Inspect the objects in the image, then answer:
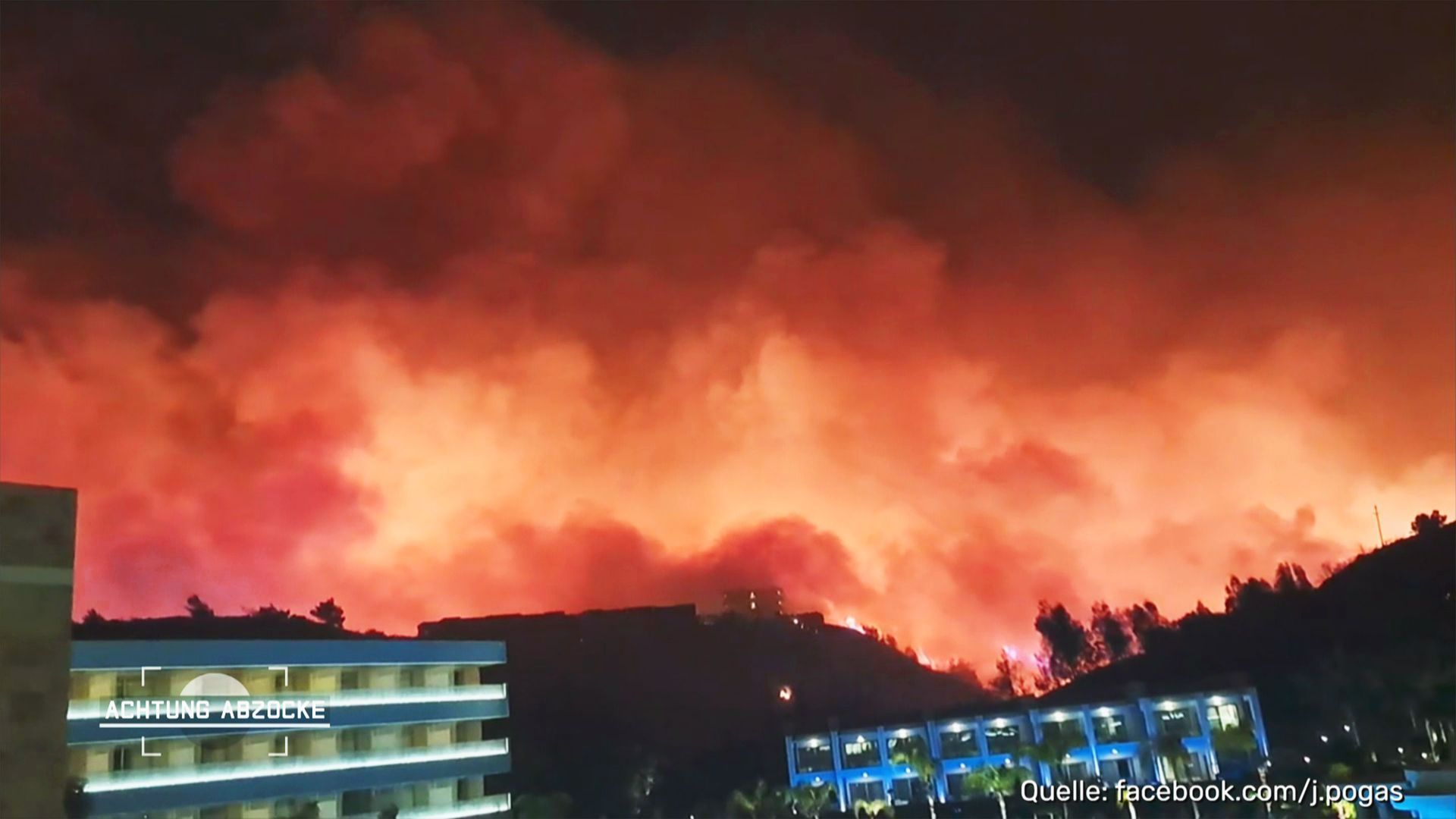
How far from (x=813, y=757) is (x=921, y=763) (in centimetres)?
440

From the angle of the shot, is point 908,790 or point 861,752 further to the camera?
point 861,752

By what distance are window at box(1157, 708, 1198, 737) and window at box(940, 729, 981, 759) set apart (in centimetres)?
490

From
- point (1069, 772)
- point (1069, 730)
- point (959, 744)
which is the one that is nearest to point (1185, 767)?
point (1069, 772)

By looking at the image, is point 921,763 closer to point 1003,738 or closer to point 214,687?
point 1003,738

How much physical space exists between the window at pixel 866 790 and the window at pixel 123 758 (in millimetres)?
20088

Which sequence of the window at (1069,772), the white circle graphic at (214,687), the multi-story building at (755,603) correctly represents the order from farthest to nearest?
the multi-story building at (755,603)
the window at (1069,772)
the white circle graphic at (214,687)

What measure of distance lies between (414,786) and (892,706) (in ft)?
102

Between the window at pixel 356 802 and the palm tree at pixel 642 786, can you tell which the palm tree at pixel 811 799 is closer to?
the palm tree at pixel 642 786

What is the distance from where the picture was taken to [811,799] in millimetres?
31438

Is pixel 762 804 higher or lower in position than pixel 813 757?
lower

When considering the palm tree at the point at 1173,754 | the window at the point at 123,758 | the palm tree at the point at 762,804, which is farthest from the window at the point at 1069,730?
the window at the point at 123,758

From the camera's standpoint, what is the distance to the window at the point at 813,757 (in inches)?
1314
